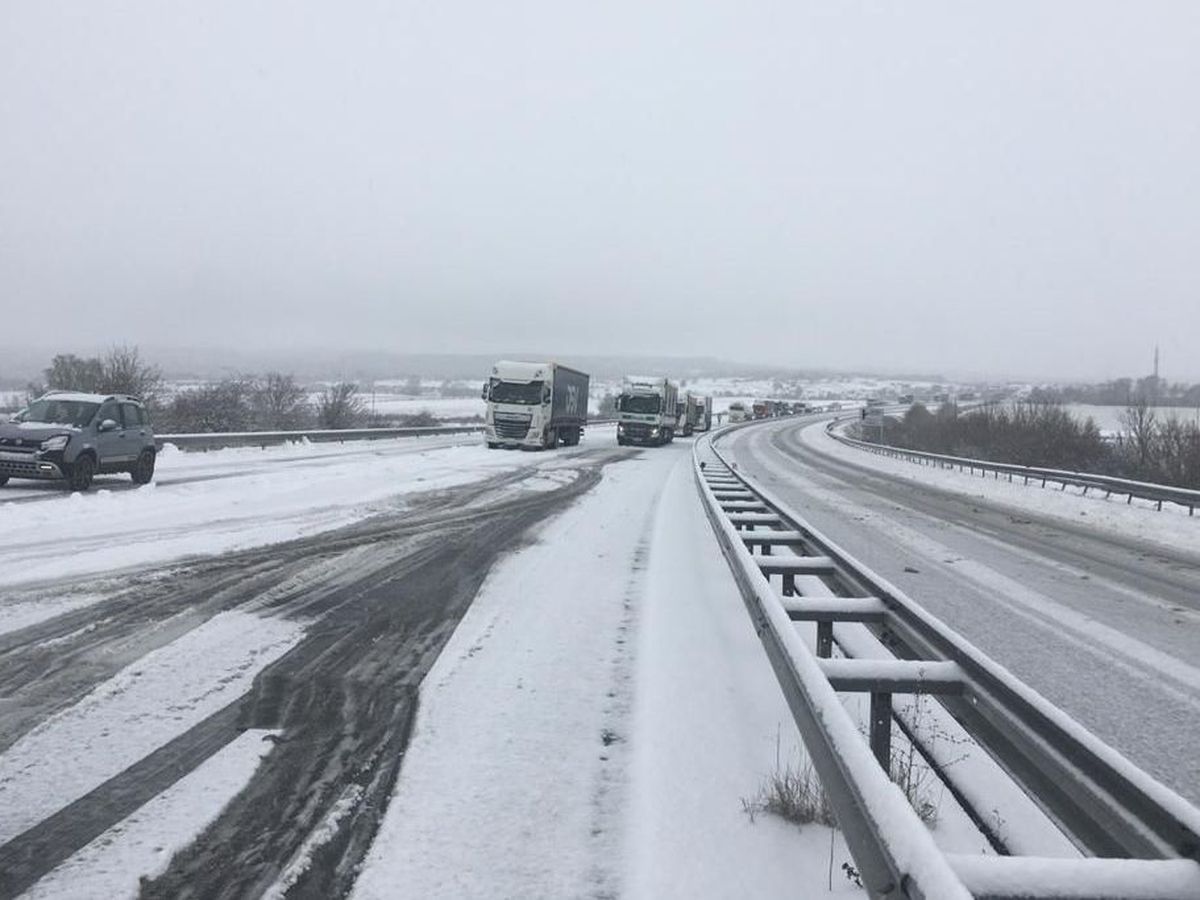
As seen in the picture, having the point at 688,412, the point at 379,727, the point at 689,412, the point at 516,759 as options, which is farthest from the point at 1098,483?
the point at 689,412

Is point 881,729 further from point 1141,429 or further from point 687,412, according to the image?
point 687,412

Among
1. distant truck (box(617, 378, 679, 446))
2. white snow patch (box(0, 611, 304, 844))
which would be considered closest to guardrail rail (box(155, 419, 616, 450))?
distant truck (box(617, 378, 679, 446))

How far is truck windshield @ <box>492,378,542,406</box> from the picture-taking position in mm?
33688

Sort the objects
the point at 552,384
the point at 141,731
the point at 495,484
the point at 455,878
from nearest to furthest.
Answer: the point at 455,878
the point at 141,731
the point at 495,484
the point at 552,384

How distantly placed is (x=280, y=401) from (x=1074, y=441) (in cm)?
4516

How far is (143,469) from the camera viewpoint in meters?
17.9

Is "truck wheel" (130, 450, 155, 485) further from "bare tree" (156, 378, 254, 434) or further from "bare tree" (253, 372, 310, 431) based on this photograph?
"bare tree" (253, 372, 310, 431)

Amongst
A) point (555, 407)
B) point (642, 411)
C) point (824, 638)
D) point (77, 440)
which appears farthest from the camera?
point (642, 411)

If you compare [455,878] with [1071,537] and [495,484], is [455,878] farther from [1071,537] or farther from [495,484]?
[495,484]

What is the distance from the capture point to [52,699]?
4.85 meters

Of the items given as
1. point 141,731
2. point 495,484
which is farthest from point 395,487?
point 141,731

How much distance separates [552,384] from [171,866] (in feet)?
104

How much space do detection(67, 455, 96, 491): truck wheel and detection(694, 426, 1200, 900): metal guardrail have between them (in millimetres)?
15592

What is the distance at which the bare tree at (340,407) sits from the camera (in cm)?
5153
